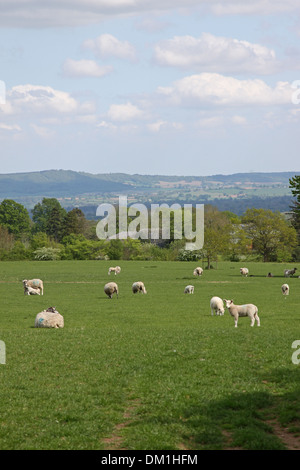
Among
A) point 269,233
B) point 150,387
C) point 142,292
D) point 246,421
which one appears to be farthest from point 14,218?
point 246,421

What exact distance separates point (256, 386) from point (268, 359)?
2.97 metres

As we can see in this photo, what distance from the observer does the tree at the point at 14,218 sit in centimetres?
18325

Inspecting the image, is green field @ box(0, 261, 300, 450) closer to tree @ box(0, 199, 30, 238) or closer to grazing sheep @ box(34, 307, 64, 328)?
Answer: grazing sheep @ box(34, 307, 64, 328)

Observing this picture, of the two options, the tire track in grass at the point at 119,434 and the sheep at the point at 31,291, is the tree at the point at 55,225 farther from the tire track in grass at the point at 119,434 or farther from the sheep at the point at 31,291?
the tire track in grass at the point at 119,434

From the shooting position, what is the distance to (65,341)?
2297 cm

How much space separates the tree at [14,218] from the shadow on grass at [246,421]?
171112mm

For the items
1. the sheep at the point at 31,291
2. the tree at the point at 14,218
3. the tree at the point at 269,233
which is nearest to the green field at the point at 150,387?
the sheep at the point at 31,291

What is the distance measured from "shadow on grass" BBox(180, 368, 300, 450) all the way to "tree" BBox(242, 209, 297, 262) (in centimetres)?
9612

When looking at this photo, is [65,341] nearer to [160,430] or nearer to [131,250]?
[160,430]

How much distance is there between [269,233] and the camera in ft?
369

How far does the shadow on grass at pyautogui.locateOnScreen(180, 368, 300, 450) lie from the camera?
12.3 meters

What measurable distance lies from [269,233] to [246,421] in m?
101

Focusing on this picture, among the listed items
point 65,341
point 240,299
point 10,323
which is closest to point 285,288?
point 240,299

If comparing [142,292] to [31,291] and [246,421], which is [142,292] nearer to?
[31,291]
